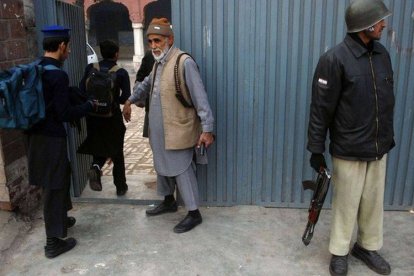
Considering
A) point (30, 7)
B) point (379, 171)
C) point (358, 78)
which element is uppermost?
point (30, 7)

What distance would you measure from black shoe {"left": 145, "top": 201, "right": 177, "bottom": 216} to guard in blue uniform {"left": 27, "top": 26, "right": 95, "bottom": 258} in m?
0.90

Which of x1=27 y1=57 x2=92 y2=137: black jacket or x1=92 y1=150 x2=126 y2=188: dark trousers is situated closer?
x1=27 y1=57 x2=92 y2=137: black jacket

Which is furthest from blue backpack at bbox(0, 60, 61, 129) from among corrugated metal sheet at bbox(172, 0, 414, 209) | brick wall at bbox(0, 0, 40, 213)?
corrugated metal sheet at bbox(172, 0, 414, 209)

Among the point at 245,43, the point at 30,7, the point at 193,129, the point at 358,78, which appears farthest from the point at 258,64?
the point at 30,7

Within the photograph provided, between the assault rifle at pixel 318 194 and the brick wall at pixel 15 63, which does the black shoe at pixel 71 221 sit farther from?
the assault rifle at pixel 318 194

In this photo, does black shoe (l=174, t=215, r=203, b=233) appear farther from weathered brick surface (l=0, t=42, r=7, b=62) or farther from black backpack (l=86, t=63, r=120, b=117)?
weathered brick surface (l=0, t=42, r=7, b=62)

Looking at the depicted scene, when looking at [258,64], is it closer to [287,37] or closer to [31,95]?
[287,37]

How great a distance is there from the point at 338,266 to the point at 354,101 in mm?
1150

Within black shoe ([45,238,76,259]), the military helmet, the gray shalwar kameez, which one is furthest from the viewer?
the gray shalwar kameez

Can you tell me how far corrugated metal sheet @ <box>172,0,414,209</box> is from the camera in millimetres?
3588

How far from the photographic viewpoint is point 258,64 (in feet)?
12.1

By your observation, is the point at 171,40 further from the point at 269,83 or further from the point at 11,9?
the point at 11,9

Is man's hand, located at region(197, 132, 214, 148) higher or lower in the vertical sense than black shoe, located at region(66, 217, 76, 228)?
A: higher

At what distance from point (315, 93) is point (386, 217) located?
171 centimetres
